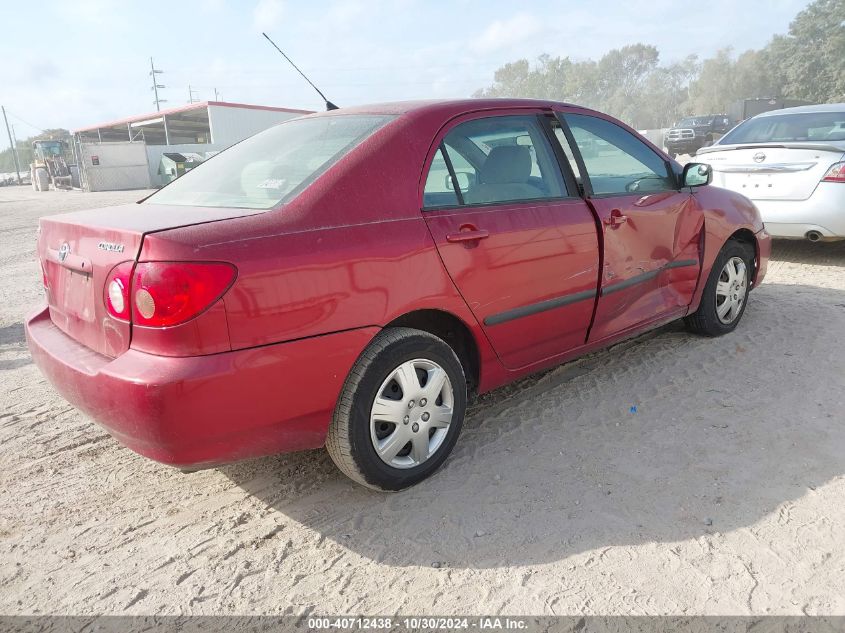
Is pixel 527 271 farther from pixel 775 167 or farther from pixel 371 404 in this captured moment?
pixel 775 167

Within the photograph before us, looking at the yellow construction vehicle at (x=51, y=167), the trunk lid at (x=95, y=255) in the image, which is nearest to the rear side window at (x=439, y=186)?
the trunk lid at (x=95, y=255)

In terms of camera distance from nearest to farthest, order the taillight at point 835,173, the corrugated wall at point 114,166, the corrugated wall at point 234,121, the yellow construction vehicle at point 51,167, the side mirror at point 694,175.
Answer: the side mirror at point 694,175 → the taillight at point 835,173 → the corrugated wall at point 114,166 → the yellow construction vehicle at point 51,167 → the corrugated wall at point 234,121

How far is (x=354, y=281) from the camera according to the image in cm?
233

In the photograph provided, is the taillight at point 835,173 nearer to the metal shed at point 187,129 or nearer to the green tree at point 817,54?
the metal shed at point 187,129

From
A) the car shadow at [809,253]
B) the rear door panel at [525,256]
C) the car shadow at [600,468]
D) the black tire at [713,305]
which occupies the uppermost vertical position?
the rear door panel at [525,256]

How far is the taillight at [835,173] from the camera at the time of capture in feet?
18.5

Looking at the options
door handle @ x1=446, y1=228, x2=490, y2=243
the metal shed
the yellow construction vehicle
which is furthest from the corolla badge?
the yellow construction vehicle

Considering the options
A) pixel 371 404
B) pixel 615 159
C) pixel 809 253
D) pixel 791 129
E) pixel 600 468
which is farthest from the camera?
pixel 809 253

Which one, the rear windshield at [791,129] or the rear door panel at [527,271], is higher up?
the rear windshield at [791,129]

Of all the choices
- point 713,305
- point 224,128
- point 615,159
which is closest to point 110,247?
point 615,159

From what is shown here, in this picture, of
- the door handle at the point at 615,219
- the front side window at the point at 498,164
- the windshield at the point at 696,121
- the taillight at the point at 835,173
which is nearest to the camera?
the front side window at the point at 498,164

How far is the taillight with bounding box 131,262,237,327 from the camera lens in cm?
203

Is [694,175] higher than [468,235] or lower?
higher

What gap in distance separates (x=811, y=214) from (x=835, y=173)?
0.40 metres
